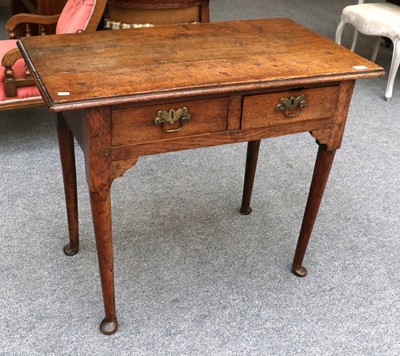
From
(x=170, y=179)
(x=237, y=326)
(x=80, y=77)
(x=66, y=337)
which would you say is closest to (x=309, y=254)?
(x=237, y=326)

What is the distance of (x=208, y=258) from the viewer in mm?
2326

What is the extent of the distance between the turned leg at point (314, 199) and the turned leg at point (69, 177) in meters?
0.87

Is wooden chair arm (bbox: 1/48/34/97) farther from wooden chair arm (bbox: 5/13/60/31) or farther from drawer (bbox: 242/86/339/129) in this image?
drawer (bbox: 242/86/339/129)

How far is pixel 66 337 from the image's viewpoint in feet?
6.31

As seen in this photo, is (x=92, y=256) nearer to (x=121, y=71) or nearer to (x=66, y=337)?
(x=66, y=337)

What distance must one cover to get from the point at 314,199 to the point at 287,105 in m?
0.47

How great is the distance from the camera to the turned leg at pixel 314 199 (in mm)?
1984

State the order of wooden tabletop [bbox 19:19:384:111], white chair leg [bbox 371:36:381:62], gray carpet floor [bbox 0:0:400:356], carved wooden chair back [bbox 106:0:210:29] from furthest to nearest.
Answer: white chair leg [bbox 371:36:381:62] < carved wooden chair back [bbox 106:0:210:29] < gray carpet floor [bbox 0:0:400:356] < wooden tabletop [bbox 19:19:384:111]

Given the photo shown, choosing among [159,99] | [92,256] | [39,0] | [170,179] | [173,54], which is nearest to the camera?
[159,99]

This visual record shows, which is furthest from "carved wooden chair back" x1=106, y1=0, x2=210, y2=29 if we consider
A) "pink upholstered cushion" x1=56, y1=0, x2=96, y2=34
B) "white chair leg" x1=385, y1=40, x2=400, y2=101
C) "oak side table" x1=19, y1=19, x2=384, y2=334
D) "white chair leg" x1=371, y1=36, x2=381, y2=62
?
"white chair leg" x1=371, y1=36, x2=381, y2=62

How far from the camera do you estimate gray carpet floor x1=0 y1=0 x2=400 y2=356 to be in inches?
77.1

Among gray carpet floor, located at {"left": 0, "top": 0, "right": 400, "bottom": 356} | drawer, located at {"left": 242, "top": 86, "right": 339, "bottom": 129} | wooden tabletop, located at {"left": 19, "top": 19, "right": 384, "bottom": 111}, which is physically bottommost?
gray carpet floor, located at {"left": 0, "top": 0, "right": 400, "bottom": 356}

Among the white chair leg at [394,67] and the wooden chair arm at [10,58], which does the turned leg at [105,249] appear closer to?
the wooden chair arm at [10,58]

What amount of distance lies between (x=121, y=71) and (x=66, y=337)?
0.91m
